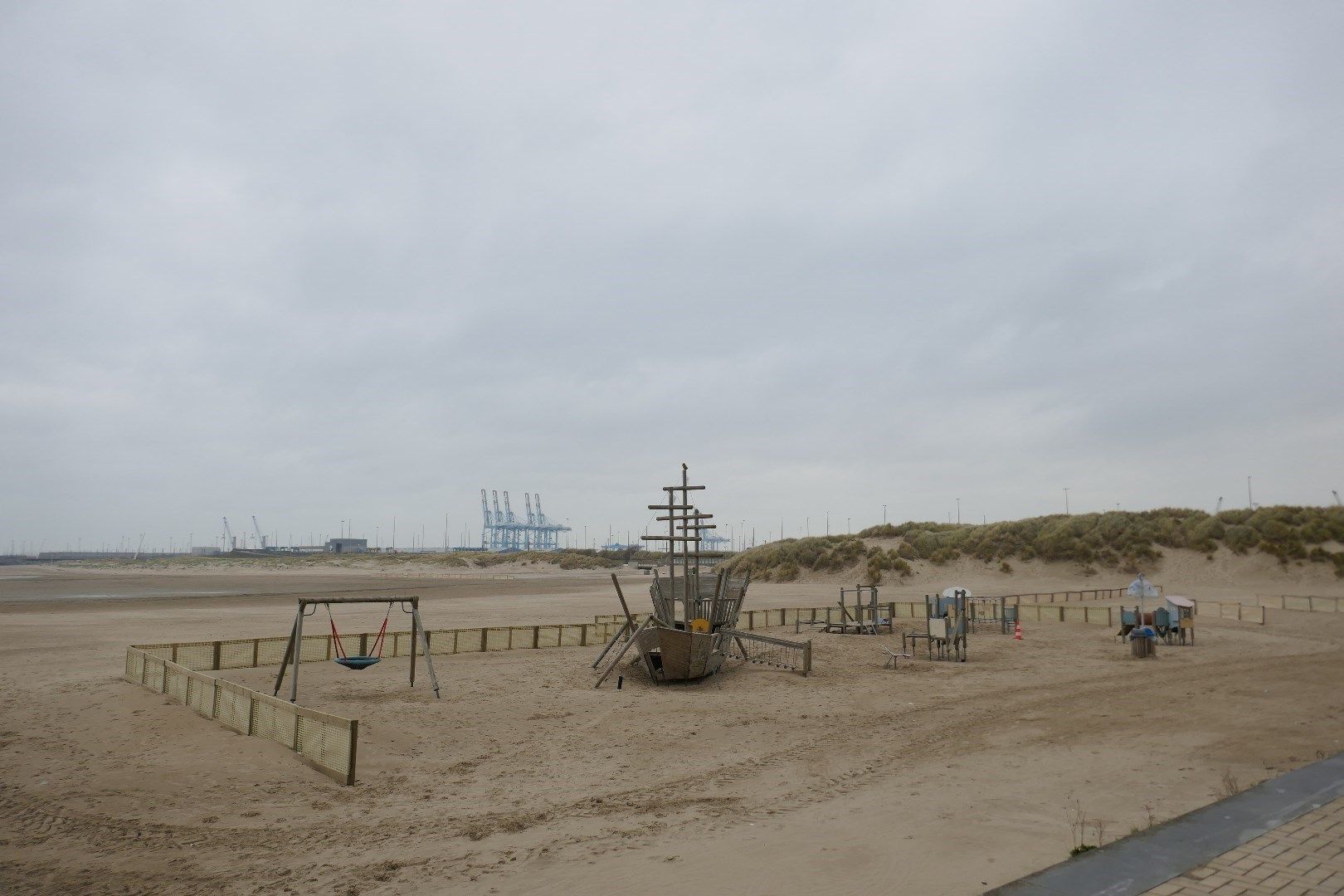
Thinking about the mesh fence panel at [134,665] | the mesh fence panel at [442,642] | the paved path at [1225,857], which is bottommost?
the mesh fence panel at [442,642]

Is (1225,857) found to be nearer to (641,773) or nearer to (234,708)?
(641,773)

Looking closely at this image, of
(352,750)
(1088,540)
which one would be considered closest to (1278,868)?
(352,750)

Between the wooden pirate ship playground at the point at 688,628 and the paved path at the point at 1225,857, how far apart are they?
41.7ft

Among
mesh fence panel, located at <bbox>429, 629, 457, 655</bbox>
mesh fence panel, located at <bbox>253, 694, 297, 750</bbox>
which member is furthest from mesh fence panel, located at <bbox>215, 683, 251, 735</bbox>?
mesh fence panel, located at <bbox>429, 629, 457, 655</bbox>

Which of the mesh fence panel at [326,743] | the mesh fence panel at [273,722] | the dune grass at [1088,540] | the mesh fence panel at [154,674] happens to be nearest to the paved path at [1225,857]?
the mesh fence panel at [326,743]

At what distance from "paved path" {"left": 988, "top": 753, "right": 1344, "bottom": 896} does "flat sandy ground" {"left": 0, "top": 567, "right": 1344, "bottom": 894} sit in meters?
1.07

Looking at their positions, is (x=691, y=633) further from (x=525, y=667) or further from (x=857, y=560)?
(x=857, y=560)

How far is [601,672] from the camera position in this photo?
69.5ft

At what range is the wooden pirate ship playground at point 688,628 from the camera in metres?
19.5

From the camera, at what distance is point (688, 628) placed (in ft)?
67.2

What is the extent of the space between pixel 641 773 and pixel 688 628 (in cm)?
892

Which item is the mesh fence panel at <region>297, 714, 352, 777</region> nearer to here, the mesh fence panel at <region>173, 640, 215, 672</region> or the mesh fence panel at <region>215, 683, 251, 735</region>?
the mesh fence panel at <region>215, 683, 251, 735</region>

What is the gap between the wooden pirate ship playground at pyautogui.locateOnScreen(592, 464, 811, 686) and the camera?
19547 mm

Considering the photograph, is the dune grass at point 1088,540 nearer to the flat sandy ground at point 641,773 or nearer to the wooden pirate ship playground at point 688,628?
the wooden pirate ship playground at point 688,628
